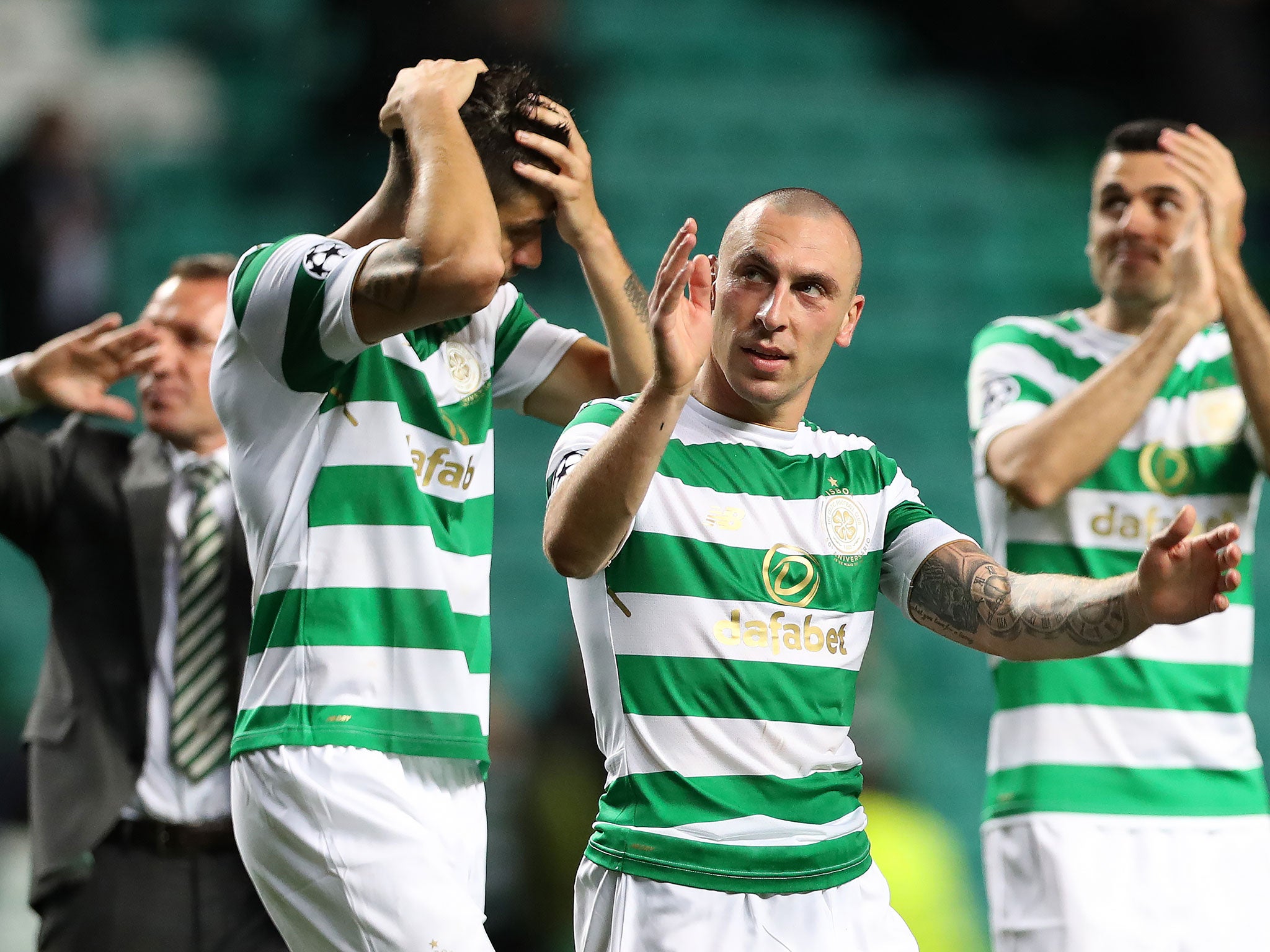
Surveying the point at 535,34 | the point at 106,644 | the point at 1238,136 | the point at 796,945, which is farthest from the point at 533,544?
the point at 796,945

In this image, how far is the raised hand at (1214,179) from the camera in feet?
11.4

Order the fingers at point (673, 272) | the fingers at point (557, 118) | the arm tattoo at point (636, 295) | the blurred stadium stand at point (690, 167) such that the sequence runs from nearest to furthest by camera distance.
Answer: the fingers at point (673, 272), the fingers at point (557, 118), the arm tattoo at point (636, 295), the blurred stadium stand at point (690, 167)

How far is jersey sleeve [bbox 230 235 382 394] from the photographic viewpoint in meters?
2.34

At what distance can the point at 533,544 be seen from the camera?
6.57 meters

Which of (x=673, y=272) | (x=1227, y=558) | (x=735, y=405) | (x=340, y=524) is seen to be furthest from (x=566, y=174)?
(x=1227, y=558)

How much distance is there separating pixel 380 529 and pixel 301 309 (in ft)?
1.26

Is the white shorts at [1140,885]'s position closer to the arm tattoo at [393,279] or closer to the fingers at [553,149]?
the fingers at [553,149]

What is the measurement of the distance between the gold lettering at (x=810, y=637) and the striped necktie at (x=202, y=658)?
4.90 ft

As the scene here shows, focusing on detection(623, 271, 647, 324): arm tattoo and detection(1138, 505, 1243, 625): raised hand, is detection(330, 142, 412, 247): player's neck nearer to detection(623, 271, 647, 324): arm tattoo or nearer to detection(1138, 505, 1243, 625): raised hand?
detection(623, 271, 647, 324): arm tattoo

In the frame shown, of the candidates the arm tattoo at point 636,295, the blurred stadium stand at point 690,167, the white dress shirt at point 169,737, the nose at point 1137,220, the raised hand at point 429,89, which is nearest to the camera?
the raised hand at point 429,89

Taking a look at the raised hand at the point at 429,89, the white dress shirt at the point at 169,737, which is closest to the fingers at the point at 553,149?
the raised hand at the point at 429,89

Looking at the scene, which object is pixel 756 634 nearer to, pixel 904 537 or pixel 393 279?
pixel 904 537

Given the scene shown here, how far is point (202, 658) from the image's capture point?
133 inches

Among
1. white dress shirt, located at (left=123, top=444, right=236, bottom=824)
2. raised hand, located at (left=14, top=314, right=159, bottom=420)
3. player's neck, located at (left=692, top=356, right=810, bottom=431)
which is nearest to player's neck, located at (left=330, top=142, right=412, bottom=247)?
player's neck, located at (left=692, top=356, right=810, bottom=431)
